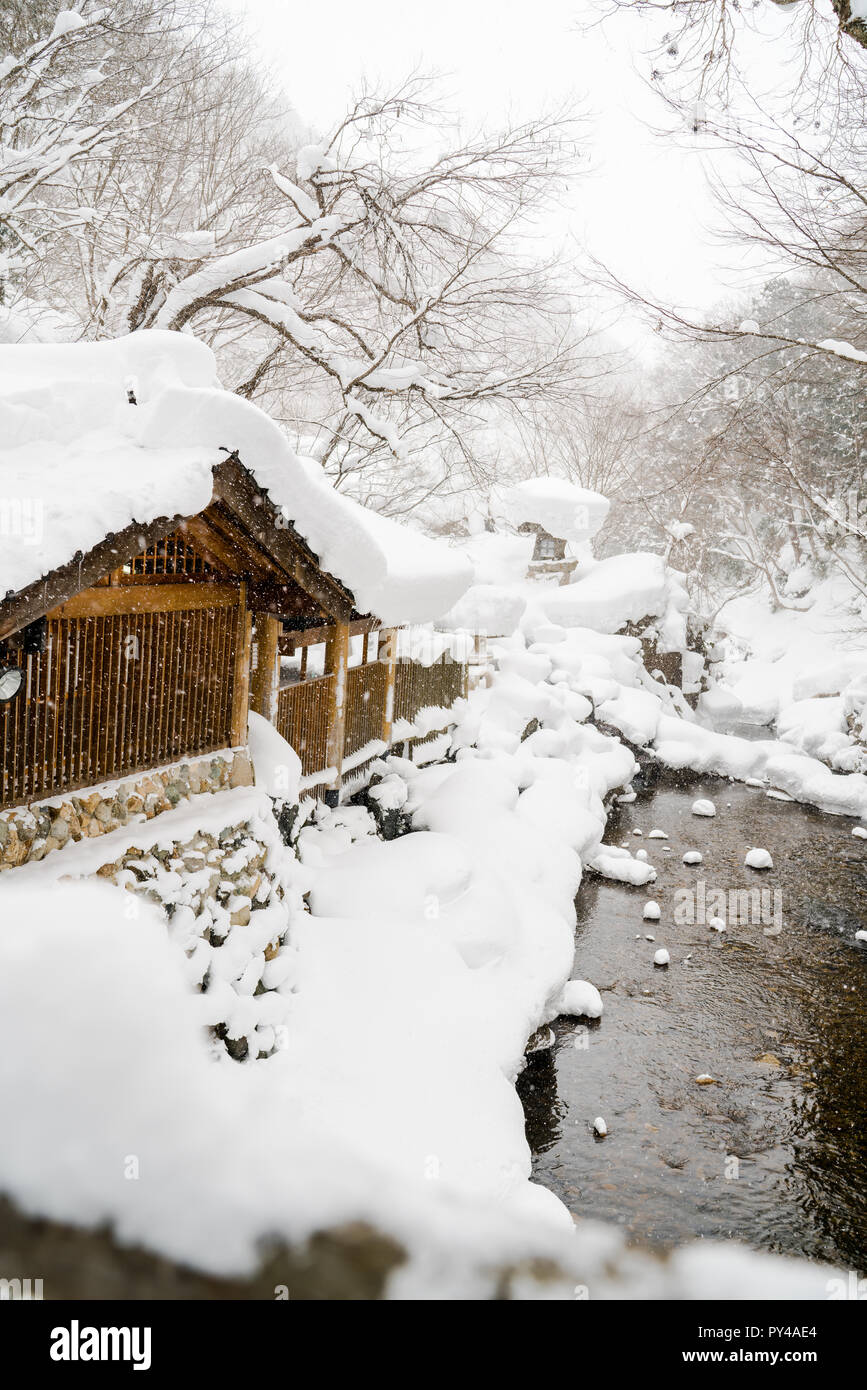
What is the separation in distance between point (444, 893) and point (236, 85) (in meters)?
11.3

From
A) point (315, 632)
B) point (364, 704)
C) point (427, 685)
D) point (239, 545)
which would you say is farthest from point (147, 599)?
point (427, 685)

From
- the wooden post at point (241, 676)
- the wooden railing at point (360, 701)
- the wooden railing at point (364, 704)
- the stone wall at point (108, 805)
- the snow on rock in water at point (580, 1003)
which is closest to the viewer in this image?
the stone wall at point (108, 805)

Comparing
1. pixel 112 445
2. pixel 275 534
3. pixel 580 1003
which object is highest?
pixel 112 445

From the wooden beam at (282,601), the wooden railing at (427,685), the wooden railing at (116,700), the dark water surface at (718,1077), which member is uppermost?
the wooden beam at (282,601)

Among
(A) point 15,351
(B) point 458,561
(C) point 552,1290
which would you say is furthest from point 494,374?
(C) point 552,1290

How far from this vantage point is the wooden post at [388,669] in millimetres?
11164

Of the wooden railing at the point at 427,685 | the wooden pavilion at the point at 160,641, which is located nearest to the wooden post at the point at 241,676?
the wooden pavilion at the point at 160,641

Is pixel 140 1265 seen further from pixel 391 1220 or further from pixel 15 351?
pixel 15 351

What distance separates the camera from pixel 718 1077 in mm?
8266

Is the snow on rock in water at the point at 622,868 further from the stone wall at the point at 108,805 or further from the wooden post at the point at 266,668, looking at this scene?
the stone wall at the point at 108,805

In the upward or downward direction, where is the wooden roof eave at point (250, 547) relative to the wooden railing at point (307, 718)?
upward

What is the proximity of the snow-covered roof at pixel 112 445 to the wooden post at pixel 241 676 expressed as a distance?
1201 millimetres

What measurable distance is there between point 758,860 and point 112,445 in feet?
41.6

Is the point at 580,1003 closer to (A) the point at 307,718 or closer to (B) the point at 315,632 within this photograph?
(A) the point at 307,718
